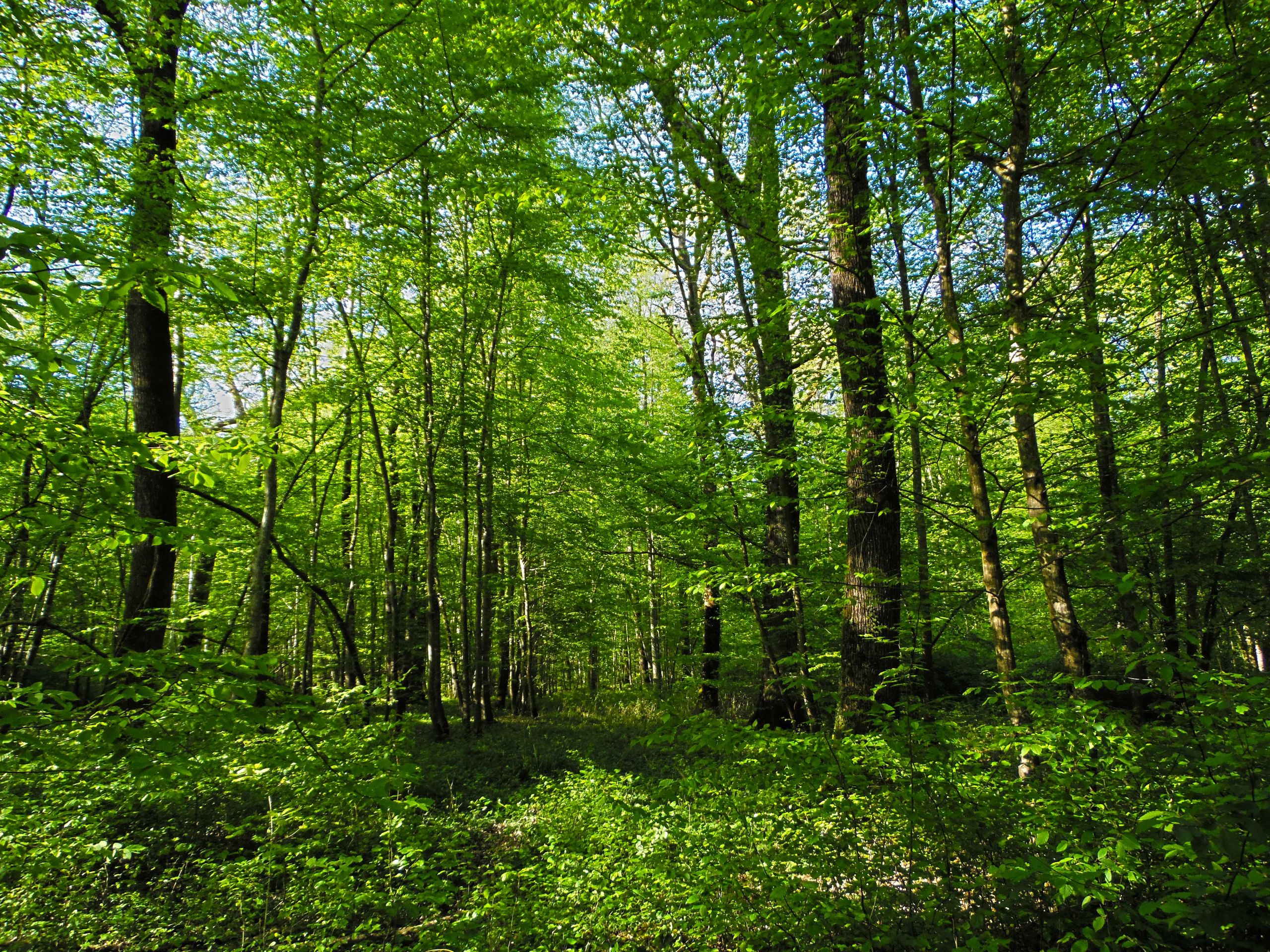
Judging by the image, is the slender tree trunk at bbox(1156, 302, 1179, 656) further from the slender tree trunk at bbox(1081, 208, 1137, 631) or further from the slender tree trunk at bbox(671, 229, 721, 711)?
the slender tree trunk at bbox(671, 229, 721, 711)

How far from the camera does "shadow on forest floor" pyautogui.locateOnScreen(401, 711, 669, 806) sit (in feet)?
26.8

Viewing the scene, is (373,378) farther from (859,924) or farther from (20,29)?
(859,924)

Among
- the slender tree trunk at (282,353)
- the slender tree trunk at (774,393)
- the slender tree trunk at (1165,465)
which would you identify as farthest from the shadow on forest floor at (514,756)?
the slender tree trunk at (1165,465)

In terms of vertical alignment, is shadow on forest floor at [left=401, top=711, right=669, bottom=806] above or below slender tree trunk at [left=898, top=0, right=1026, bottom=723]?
below

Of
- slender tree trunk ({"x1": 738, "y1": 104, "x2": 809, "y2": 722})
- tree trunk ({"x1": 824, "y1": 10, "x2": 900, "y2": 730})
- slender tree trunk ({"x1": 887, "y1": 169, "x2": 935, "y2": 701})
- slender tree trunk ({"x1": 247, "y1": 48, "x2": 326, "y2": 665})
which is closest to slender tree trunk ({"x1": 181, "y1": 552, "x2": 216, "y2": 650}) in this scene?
slender tree trunk ({"x1": 247, "y1": 48, "x2": 326, "y2": 665})

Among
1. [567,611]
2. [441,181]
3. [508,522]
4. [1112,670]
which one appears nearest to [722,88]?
[441,181]

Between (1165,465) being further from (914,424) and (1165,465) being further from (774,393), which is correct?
(774,393)

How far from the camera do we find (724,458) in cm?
514

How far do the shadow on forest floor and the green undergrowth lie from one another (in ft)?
8.16

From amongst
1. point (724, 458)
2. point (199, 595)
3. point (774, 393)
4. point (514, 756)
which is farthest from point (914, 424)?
point (199, 595)

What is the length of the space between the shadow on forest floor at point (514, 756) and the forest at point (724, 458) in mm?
139

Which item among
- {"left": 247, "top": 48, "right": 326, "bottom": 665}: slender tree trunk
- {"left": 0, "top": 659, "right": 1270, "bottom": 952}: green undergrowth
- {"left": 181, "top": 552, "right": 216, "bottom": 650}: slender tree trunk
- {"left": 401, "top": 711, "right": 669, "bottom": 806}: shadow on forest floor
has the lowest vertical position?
{"left": 401, "top": 711, "right": 669, "bottom": 806}: shadow on forest floor

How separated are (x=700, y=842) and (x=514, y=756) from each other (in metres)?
7.06

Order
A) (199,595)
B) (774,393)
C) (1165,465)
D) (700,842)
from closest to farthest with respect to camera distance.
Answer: (700,842)
(1165,465)
(774,393)
(199,595)
